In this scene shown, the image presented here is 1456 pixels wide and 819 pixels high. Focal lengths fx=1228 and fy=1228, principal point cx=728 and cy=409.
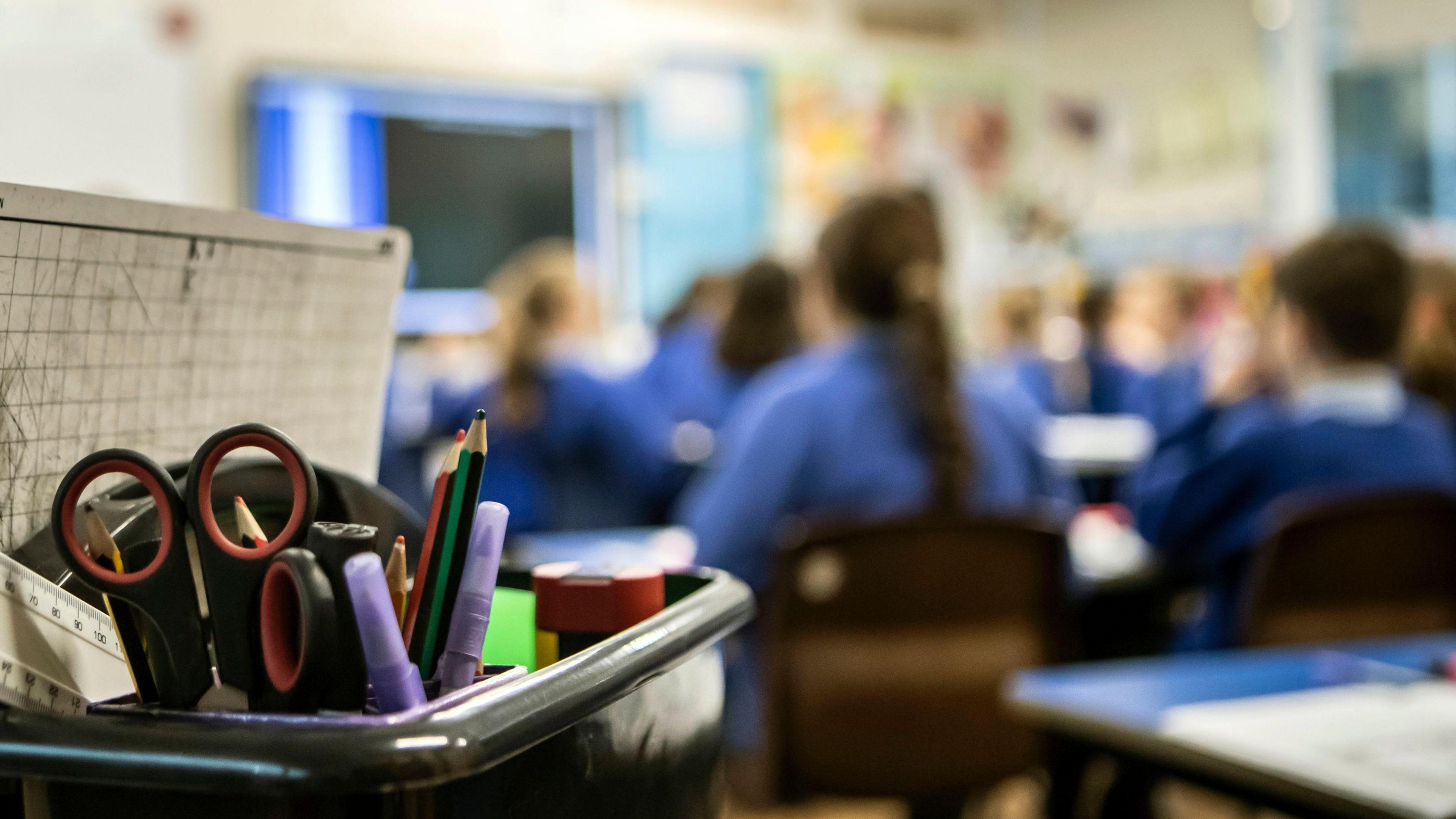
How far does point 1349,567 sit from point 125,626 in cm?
160

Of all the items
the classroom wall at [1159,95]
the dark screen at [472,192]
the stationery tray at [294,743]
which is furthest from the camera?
the classroom wall at [1159,95]

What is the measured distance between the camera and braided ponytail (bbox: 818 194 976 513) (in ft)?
5.67

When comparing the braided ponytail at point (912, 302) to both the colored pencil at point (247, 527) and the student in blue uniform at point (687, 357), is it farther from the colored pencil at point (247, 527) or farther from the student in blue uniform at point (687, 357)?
the student in blue uniform at point (687, 357)

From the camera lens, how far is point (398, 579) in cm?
39

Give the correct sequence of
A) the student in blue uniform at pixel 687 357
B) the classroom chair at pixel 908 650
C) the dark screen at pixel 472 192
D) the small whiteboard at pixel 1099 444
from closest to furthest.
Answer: the classroom chair at pixel 908 650 → the small whiteboard at pixel 1099 444 → the student in blue uniform at pixel 687 357 → the dark screen at pixel 472 192

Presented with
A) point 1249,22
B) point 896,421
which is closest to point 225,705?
point 896,421

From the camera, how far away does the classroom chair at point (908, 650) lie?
145 cm

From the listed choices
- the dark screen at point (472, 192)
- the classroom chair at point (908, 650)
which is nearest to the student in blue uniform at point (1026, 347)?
the dark screen at point (472, 192)

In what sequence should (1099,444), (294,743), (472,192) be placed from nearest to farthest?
(294,743), (1099,444), (472,192)

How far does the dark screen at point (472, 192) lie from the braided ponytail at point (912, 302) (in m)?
3.40

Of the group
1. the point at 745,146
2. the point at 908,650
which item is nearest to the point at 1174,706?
the point at 908,650

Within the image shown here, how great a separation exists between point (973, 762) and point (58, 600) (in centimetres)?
136

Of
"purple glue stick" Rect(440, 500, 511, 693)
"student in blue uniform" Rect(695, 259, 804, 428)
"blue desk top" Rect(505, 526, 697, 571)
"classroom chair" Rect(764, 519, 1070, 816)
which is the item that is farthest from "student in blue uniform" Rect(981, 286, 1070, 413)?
"purple glue stick" Rect(440, 500, 511, 693)

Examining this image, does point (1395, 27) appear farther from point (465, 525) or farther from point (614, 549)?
point (465, 525)
